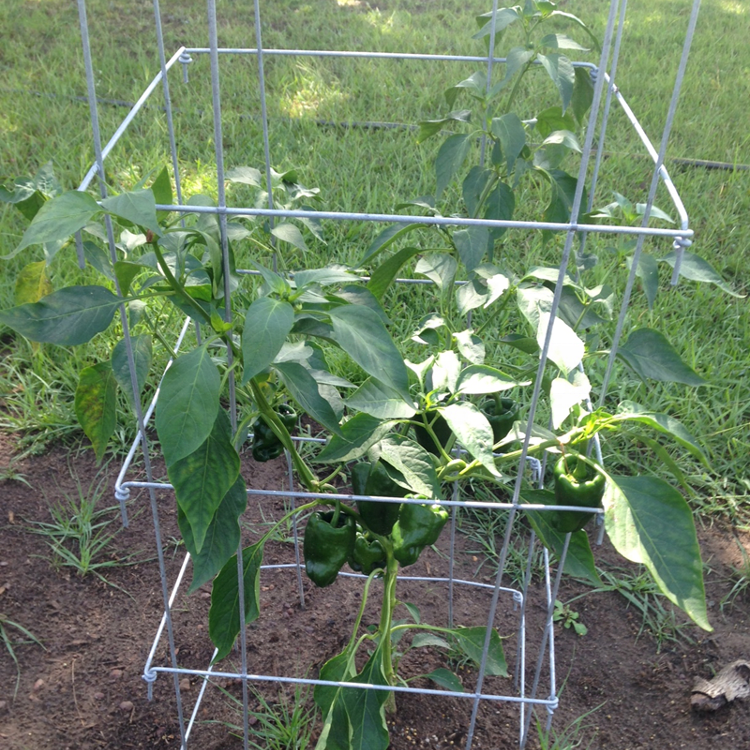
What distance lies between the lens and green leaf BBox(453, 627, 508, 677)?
1460 mm

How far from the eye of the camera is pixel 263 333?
3.14 ft

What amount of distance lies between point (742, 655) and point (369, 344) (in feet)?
4.29

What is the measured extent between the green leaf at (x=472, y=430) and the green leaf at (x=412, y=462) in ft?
0.25

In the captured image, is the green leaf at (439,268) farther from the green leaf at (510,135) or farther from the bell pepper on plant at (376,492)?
the bell pepper on plant at (376,492)

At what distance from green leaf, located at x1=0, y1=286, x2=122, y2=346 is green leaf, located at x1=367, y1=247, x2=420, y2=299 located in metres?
0.46

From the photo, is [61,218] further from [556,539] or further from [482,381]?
[556,539]

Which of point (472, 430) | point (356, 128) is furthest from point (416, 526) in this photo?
point (356, 128)

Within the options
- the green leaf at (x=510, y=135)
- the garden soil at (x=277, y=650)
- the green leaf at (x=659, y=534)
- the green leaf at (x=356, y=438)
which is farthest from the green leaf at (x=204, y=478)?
the garden soil at (x=277, y=650)

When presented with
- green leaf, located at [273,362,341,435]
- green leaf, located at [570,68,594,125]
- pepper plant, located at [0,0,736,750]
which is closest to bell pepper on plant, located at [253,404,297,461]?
pepper plant, located at [0,0,736,750]

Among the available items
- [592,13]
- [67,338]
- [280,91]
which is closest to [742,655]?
[67,338]

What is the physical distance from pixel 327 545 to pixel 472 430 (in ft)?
1.02

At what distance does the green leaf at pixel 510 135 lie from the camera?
4.40 ft

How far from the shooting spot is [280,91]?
3.64 meters

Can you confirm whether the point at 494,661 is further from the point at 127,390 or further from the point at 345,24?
the point at 345,24
